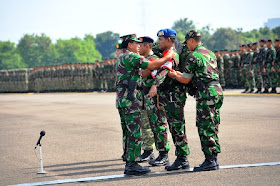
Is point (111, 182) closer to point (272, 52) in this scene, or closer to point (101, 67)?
point (272, 52)

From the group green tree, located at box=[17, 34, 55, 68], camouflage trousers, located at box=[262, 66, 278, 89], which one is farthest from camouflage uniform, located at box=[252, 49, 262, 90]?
green tree, located at box=[17, 34, 55, 68]

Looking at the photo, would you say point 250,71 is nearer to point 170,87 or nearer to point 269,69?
point 269,69

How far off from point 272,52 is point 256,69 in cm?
132

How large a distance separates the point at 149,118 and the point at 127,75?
3.42ft

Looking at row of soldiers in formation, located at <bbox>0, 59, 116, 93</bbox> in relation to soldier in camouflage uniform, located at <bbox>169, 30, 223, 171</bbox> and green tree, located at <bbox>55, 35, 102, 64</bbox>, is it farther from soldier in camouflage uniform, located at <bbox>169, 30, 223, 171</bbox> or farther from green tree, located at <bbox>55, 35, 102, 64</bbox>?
green tree, located at <bbox>55, 35, 102, 64</bbox>

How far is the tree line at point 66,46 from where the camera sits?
413ft

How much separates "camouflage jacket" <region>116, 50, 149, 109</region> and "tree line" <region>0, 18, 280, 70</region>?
108 m

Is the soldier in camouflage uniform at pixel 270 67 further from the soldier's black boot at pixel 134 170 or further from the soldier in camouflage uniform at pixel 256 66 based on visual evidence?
the soldier's black boot at pixel 134 170

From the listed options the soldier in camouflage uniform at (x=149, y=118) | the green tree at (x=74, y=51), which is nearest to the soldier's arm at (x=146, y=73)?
the soldier in camouflage uniform at (x=149, y=118)

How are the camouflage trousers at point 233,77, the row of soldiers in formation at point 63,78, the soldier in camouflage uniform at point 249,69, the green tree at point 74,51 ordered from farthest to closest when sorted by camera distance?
1. the green tree at point 74,51
2. the row of soldiers in formation at point 63,78
3. the camouflage trousers at point 233,77
4. the soldier in camouflage uniform at point 249,69

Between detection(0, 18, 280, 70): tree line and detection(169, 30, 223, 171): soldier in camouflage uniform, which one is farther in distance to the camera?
detection(0, 18, 280, 70): tree line

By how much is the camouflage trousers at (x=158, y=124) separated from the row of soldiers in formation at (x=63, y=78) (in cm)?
2585

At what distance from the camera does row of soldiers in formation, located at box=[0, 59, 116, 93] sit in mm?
35438

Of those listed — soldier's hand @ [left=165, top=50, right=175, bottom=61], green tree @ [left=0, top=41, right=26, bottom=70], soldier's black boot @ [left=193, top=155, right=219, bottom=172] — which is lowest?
soldier's black boot @ [left=193, top=155, right=219, bottom=172]
